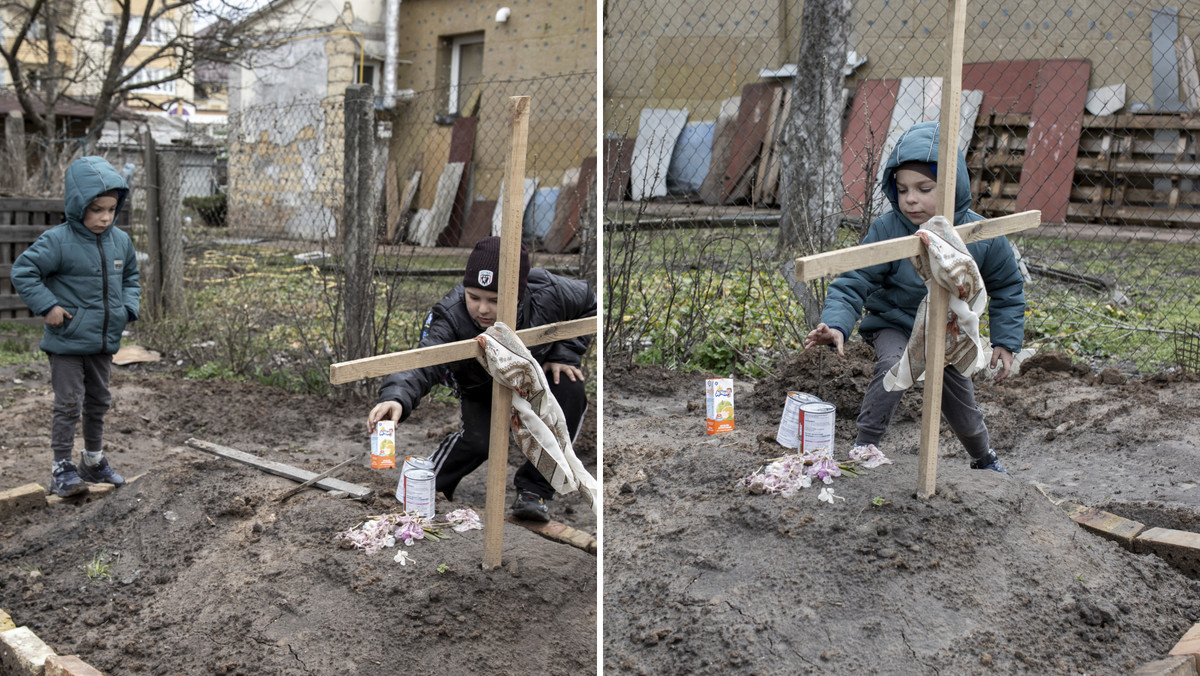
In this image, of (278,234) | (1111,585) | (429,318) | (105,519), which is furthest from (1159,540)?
(278,234)

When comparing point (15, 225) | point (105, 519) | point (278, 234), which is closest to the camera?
point (105, 519)

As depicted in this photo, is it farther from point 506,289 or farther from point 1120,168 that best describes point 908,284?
point 1120,168

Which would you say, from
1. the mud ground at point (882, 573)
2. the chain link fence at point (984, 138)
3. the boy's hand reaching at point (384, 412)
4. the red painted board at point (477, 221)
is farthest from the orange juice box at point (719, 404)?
the red painted board at point (477, 221)

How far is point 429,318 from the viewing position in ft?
11.7

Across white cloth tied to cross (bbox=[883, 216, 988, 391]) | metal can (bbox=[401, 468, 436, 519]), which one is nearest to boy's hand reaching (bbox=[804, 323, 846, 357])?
white cloth tied to cross (bbox=[883, 216, 988, 391])

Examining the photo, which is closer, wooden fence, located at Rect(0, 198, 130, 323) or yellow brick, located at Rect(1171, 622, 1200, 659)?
yellow brick, located at Rect(1171, 622, 1200, 659)

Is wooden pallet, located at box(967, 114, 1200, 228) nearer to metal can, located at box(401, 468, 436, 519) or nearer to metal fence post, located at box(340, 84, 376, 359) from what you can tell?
metal fence post, located at box(340, 84, 376, 359)

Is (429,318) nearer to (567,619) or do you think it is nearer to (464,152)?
(567,619)

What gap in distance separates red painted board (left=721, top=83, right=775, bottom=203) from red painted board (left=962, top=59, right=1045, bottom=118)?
2497 millimetres

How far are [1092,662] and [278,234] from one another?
11782 mm

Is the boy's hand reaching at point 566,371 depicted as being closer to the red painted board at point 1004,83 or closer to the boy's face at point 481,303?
the boy's face at point 481,303

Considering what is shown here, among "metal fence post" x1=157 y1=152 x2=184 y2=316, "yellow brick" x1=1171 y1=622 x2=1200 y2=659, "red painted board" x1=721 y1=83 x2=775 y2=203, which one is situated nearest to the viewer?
"yellow brick" x1=1171 y1=622 x2=1200 y2=659

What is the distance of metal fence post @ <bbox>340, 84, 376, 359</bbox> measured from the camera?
541 centimetres

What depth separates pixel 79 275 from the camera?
14.1ft
